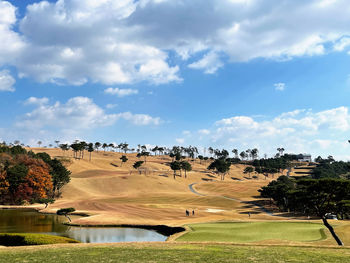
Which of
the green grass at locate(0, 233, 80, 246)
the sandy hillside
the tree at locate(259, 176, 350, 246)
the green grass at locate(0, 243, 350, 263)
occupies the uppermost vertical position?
the tree at locate(259, 176, 350, 246)

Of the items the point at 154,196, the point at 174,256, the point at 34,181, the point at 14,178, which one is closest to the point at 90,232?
the point at 174,256

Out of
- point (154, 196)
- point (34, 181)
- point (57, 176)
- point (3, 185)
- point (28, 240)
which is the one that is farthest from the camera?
point (154, 196)

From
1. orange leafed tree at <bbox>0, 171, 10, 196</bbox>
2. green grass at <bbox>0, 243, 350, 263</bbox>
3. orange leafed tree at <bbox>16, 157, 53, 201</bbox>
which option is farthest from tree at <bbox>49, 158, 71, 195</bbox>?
green grass at <bbox>0, 243, 350, 263</bbox>

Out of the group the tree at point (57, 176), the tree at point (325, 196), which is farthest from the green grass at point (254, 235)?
the tree at point (57, 176)

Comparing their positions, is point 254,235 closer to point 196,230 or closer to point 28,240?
point 196,230

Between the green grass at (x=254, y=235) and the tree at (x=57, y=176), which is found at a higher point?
the tree at (x=57, y=176)

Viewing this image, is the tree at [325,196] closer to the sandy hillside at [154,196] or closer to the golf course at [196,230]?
the golf course at [196,230]

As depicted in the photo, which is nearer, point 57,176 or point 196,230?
point 196,230

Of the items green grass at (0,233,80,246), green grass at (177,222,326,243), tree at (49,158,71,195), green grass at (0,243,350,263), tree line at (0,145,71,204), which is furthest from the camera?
tree at (49,158,71,195)

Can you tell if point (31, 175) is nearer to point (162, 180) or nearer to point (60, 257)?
point (162, 180)

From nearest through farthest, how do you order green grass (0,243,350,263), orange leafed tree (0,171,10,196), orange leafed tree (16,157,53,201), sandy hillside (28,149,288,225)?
green grass (0,243,350,263), sandy hillside (28,149,288,225), orange leafed tree (0,171,10,196), orange leafed tree (16,157,53,201)

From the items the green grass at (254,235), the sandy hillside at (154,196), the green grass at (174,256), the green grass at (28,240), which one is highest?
the green grass at (174,256)

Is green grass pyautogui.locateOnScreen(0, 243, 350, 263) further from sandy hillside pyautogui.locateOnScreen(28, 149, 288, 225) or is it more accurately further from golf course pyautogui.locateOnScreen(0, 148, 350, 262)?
sandy hillside pyautogui.locateOnScreen(28, 149, 288, 225)

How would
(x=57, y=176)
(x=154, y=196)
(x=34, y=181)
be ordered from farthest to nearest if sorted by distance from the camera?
(x=154, y=196)
(x=57, y=176)
(x=34, y=181)
